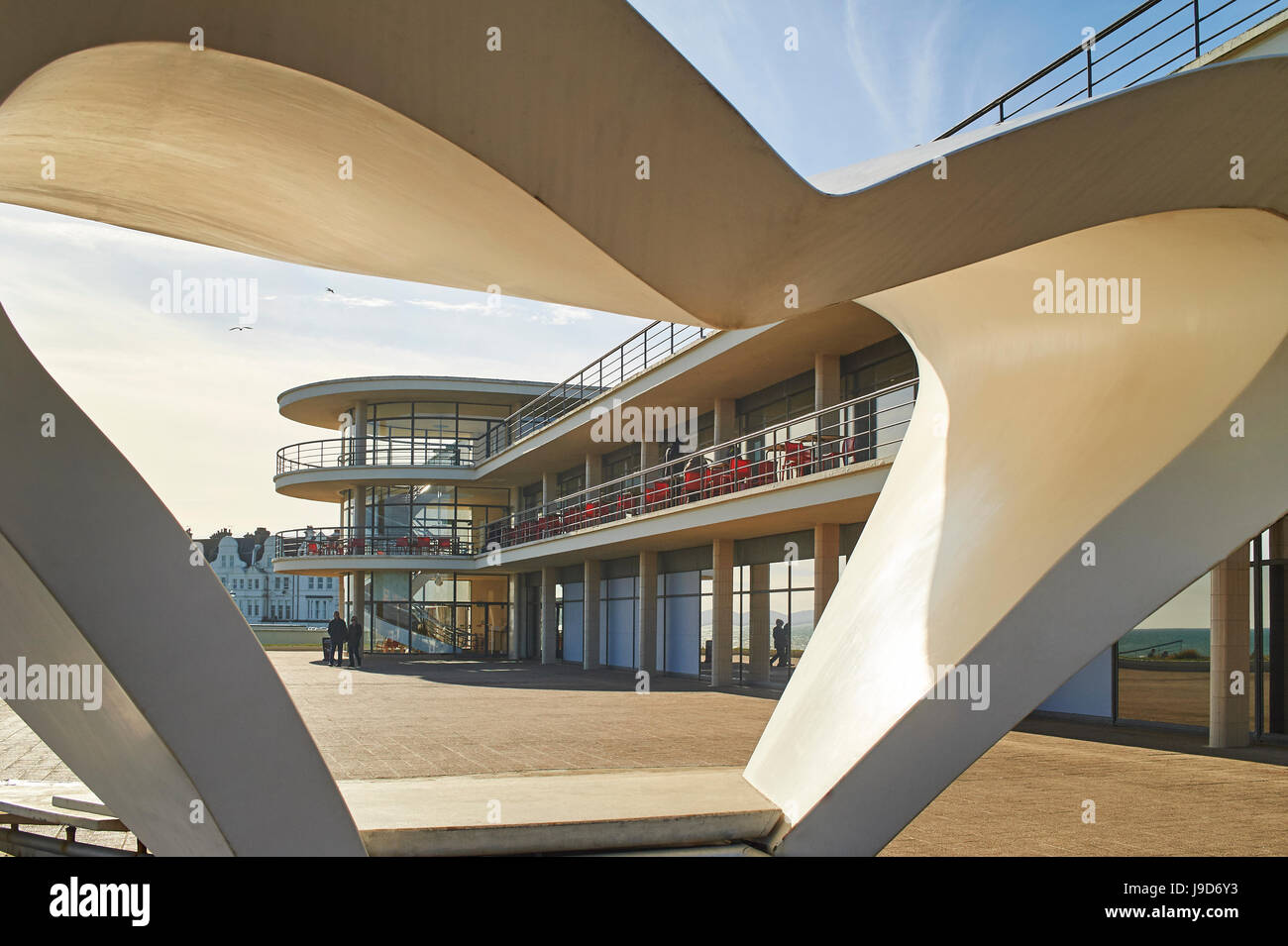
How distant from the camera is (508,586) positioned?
41.6m

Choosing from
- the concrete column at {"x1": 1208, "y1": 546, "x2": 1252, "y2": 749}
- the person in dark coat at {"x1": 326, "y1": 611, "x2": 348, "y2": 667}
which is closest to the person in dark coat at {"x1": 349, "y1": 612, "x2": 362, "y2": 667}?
the person in dark coat at {"x1": 326, "y1": 611, "x2": 348, "y2": 667}

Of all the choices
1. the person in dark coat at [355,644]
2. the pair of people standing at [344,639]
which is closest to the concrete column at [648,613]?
the pair of people standing at [344,639]

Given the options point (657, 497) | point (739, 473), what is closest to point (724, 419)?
point (657, 497)

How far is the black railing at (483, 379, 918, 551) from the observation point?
723 inches

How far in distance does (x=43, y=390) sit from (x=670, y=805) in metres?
3.89

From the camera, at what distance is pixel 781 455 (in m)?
22.4

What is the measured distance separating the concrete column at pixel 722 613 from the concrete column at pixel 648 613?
3.41 meters

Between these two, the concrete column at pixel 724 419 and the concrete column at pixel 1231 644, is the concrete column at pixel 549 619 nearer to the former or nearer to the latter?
the concrete column at pixel 724 419

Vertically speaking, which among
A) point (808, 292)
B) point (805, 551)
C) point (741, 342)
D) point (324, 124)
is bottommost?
point (805, 551)

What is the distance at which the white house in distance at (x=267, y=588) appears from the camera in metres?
131

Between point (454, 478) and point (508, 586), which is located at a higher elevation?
point (454, 478)

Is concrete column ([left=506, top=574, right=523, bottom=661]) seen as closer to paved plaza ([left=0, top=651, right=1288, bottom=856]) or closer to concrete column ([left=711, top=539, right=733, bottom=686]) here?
concrete column ([left=711, top=539, right=733, bottom=686])
